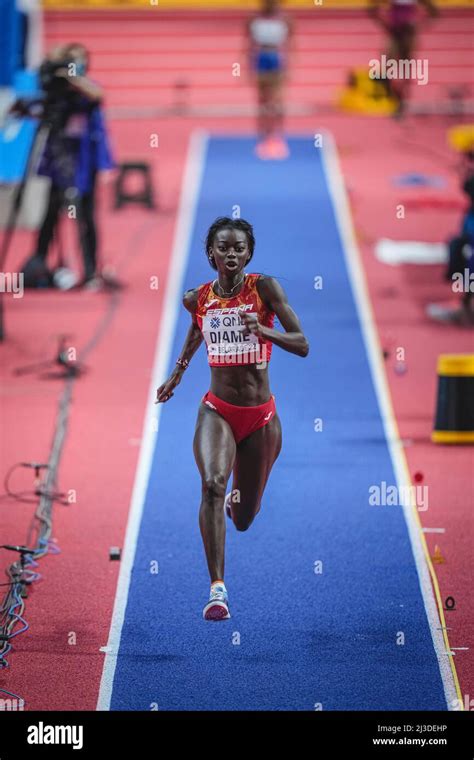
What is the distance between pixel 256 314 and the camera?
6.72 metres

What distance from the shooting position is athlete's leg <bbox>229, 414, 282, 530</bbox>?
7145 mm

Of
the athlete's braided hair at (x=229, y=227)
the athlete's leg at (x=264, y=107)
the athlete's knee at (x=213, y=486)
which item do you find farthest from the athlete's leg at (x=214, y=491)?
the athlete's leg at (x=264, y=107)

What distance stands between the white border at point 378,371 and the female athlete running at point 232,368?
47.9 inches

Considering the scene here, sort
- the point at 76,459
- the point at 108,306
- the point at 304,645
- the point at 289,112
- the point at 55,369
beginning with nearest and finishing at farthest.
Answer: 1. the point at 304,645
2. the point at 76,459
3. the point at 55,369
4. the point at 108,306
5. the point at 289,112

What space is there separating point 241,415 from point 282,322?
1.86ft

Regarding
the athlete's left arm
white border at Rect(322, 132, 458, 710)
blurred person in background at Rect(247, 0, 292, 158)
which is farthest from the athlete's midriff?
blurred person in background at Rect(247, 0, 292, 158)

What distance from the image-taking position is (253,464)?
7.22m

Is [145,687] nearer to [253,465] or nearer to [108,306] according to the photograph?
[253,465]

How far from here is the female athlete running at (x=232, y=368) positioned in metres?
6.59

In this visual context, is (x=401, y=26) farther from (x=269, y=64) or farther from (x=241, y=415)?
(x=241, y=415)

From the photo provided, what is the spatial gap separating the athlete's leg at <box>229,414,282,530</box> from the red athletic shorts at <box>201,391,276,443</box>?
4 centimetres

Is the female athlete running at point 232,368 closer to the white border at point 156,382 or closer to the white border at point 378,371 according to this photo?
the white border at point 156,382
